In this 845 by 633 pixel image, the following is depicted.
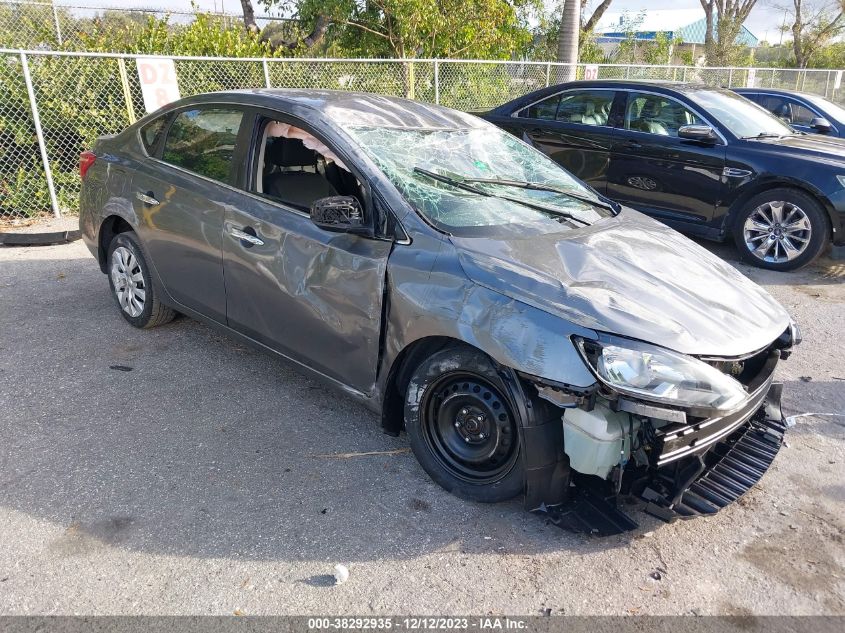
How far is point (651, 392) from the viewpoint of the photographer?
8.43ft

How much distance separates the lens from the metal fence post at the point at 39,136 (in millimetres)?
7850

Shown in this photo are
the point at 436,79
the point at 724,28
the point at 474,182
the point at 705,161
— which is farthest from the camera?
the point at 724,28

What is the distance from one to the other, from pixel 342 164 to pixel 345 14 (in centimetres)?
1112

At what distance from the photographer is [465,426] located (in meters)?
3.07

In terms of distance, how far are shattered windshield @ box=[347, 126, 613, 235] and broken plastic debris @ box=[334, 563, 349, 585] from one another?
1.54 metres

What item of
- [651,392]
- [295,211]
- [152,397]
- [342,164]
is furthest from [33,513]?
[651,392]

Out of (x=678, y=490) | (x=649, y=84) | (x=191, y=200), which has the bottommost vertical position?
(x=678, y=490)

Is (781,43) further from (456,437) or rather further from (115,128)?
(456,437)

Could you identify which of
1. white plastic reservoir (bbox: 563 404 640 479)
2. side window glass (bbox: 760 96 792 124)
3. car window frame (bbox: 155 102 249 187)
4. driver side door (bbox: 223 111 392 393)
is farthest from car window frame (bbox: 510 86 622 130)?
white plastic reservoir (bbox: 563 404 640 479)

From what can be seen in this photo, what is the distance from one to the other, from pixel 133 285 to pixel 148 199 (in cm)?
72

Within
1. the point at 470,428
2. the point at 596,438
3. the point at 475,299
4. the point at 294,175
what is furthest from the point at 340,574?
the point at 294,175

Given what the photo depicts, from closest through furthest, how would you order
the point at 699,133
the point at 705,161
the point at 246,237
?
the point at 246,237, the point at 699,133, the point at 705,161

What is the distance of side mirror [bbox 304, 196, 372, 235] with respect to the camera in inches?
126

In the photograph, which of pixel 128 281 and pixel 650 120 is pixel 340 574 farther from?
pixel 650 120
